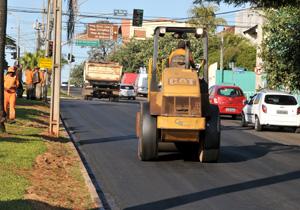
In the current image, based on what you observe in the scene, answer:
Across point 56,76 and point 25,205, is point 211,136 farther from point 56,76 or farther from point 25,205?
point 56,76

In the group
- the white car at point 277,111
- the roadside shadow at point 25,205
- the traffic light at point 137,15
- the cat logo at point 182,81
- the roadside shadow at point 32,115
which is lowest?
the roadside shadow at point 25,205

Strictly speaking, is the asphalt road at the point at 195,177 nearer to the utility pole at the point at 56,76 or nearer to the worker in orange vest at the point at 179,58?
the utility pole at the point at 56,76

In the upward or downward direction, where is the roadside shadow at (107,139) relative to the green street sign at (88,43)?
downward

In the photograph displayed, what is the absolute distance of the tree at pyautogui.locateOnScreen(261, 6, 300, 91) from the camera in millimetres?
25203

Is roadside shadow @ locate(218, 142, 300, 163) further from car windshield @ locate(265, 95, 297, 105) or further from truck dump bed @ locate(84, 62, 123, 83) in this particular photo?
truck dump bed @ locate(84, 62, 123, 83)

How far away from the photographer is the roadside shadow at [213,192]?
25.6 ft

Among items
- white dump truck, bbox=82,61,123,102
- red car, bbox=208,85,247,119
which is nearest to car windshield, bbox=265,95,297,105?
red car, bbox=208,85,247,119

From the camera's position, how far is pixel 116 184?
937 cm

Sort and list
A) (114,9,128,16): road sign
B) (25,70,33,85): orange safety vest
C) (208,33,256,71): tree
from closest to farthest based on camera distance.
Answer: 1. (25,70,33,85): orange safety vest
2. (114,9,128,16): road sign
3. (208,33,256,71): tree

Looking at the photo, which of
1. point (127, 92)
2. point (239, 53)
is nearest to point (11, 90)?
point (127, 92)

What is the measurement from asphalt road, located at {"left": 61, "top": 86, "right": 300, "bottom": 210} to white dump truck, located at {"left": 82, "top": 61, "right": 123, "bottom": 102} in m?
25.5

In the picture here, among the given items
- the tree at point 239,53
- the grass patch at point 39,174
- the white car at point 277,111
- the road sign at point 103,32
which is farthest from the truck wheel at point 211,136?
the tree at point 239,53

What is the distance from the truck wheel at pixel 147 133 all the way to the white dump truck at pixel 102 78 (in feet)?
100

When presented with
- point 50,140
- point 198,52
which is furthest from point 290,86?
point 198,52
